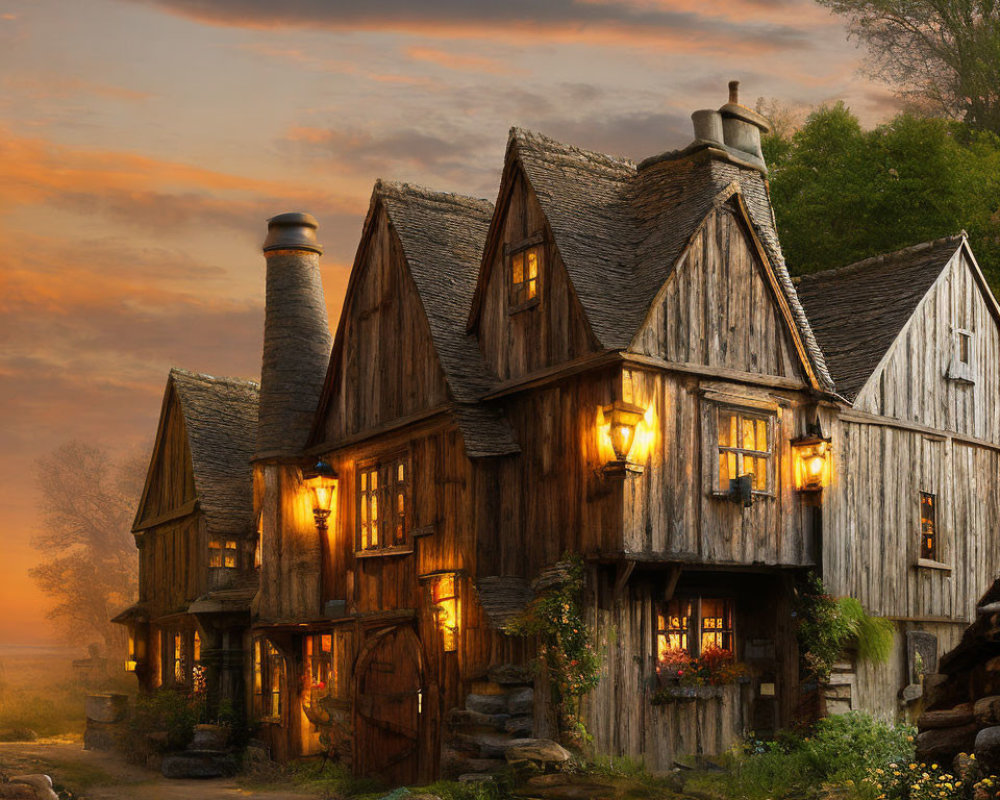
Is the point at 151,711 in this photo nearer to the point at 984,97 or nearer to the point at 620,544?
the point at 620,544

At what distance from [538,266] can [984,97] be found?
87.5ft

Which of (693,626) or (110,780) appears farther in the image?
(110,780)

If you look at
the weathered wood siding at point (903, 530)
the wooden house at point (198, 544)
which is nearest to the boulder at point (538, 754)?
the weathered wood siding at point (903, 530)

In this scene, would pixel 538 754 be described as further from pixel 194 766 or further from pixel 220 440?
pixel 220 440

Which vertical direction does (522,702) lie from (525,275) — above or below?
below

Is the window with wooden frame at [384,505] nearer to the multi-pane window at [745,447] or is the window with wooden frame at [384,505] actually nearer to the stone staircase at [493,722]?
the stone staircase at [493,722]

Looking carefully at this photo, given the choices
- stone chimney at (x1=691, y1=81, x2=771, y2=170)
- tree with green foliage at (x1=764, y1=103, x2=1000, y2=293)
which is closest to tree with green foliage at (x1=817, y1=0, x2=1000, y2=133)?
tree with green foliage at (x1=764, y1=103, x2=1000, y2=293)

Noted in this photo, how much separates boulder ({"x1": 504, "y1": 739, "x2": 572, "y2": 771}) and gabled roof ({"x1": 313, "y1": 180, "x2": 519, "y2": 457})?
446 centimetres

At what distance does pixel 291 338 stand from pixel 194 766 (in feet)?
27.0

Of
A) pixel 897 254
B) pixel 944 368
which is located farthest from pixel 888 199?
pixel 944 368

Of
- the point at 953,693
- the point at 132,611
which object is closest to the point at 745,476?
the point at 953,693

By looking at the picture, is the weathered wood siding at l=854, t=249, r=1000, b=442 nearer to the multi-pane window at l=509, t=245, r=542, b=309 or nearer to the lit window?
the multi-pane window at l=509, t=245, r=542, b=309

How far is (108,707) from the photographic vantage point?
2895 cm

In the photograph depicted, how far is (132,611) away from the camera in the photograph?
102ft
